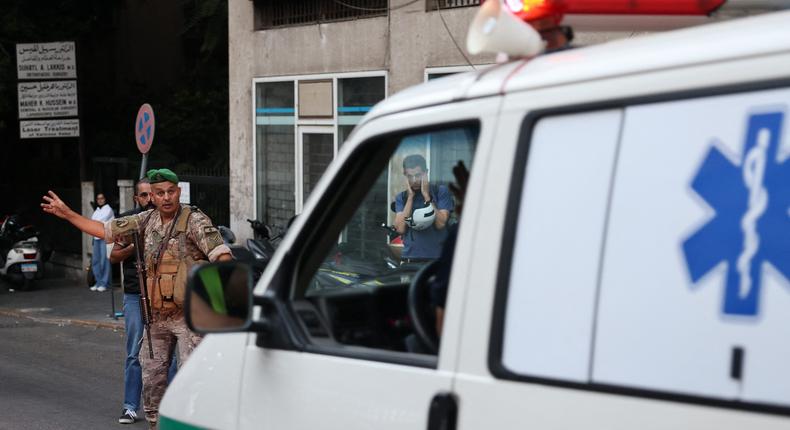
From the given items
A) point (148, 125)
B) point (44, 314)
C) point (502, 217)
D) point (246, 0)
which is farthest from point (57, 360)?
point (502, 217)

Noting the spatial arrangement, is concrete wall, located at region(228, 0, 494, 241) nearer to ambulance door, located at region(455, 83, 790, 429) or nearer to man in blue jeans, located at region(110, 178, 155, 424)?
man in blue jeans, located at region(110, 178, 155, 424)

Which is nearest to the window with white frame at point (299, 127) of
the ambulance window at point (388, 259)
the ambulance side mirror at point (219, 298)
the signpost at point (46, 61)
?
the signpost at point (46, 61)

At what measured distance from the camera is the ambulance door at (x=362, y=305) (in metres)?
2.68

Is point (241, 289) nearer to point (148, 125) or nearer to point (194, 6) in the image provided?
point (148, 125)

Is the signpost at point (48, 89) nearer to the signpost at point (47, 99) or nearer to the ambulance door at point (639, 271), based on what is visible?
the signpost at point (47, 99)

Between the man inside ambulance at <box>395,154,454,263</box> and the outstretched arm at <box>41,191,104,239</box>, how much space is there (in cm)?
301

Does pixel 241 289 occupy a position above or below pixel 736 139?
below

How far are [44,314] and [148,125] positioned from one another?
383 centimetres

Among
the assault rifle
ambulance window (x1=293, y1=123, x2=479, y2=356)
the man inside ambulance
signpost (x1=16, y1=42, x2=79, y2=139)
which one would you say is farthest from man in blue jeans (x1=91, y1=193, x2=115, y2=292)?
ambulance window (x1=293, y1=123, x2=479, y2=356)

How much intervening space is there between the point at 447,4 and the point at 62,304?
752cm

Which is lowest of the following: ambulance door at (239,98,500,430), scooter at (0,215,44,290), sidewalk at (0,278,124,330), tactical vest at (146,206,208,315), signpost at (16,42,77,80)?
sidewalk at (0,278,124,330)

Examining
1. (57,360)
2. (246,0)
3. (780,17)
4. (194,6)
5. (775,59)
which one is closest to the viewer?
(775,59)

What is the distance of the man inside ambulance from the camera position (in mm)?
3342

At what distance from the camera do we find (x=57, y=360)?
12.1 metres
